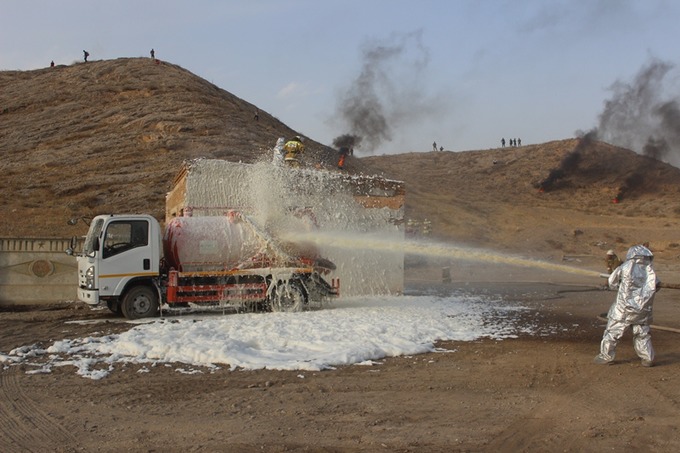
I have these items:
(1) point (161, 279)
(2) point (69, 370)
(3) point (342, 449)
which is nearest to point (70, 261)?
(1) point (161, 279)

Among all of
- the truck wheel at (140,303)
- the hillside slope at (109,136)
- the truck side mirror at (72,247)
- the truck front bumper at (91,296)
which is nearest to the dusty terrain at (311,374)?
the hillside slope at (109,136)

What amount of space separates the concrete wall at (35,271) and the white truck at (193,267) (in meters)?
2.67

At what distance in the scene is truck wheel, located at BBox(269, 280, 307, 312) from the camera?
46.7ft

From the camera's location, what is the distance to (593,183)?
61438mm

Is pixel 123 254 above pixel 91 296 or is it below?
above

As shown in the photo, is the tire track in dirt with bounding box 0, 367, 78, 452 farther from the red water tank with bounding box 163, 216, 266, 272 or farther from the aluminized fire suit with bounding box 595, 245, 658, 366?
the aluminized fire suit with bounding box 595, 245, 658, 366

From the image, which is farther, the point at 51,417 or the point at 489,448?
the point at 51,417

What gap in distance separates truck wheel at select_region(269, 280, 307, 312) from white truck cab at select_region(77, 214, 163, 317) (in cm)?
264

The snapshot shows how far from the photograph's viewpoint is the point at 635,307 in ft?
29.0

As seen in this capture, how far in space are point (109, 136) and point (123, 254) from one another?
29.4 metres

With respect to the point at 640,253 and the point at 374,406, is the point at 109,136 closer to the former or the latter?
the point at 640,253

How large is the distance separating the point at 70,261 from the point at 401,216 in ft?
30.8

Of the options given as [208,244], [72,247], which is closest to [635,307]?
[208,244]

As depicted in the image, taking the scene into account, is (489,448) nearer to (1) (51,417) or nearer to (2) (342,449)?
(2) (342,449)
